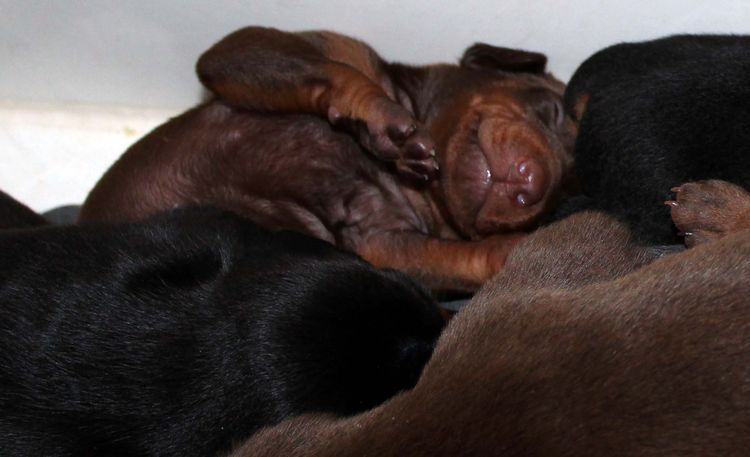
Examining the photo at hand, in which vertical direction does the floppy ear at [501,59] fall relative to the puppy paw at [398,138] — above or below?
above

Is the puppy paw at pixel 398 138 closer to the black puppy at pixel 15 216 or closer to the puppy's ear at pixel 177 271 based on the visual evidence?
the puppy's ear at pixel 177 271

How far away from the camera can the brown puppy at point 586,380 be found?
4.99 feet

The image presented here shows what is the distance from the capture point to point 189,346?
198cm

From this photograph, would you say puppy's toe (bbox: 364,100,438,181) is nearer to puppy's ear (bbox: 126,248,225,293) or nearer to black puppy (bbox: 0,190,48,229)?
puppy's ear (bbox: 126,248,225,293)

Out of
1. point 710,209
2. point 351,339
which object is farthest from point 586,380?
point 710,209

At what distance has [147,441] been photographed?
191 centimetres

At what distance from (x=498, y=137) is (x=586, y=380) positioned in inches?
45.4

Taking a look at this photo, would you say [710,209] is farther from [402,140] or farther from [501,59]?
[501,59]

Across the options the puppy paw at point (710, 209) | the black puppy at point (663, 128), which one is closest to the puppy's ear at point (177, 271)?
the black puppy at point (663, 128)

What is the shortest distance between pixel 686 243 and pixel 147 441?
1250mm

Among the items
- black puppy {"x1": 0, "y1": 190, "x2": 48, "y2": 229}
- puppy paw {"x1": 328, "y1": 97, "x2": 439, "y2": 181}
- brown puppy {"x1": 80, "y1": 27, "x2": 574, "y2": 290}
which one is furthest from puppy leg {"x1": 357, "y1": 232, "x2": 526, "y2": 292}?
black puppy {"x1": 0, "y1": 190, "x2": 48, "y2": 229}

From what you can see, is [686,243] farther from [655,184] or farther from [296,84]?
[296,84]

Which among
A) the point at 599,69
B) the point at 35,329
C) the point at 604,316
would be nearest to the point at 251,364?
the point at 35,329

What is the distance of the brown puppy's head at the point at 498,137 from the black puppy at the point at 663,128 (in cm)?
19
